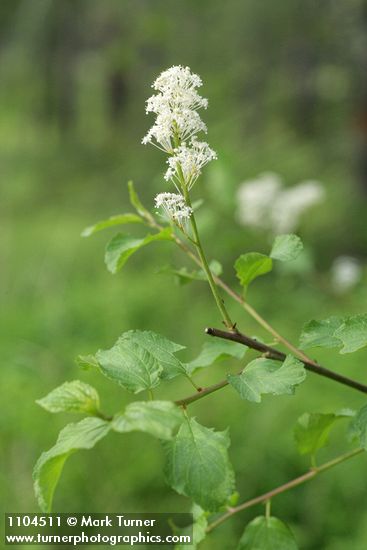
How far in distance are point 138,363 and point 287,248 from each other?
0.20m

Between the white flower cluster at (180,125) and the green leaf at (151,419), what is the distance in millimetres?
159

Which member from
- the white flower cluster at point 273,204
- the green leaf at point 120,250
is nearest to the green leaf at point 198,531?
the green leaf at point 120,250

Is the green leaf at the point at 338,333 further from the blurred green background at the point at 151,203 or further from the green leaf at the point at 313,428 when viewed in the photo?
the blurred green background at the point at 151,203

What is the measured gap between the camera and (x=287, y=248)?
55cm

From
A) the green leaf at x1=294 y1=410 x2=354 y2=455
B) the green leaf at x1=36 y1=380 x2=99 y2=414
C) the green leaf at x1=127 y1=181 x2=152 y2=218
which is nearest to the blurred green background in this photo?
the green leaf at x1=127 y1=181 x2=152 y2=218

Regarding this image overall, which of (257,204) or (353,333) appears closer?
(353,333)

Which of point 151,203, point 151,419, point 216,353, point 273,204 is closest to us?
point 151,419

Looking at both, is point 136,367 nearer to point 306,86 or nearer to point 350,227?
point 350,227

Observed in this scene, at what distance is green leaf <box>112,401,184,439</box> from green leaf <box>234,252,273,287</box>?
195 millimetres

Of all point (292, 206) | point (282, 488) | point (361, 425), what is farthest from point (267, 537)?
point (292, 206)

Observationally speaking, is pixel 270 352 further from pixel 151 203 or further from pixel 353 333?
pixel 151 203

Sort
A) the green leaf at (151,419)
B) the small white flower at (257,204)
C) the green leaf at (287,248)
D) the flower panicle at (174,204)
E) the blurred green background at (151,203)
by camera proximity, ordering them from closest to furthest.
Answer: the green leaf at (151,419) < the flower panicle at (174,204) < the green leaf at (287,248) < the blurred green background at (151,203) < the small white flower at (257,204)

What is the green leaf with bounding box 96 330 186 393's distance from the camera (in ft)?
1.37

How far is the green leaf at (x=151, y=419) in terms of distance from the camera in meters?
0.33
